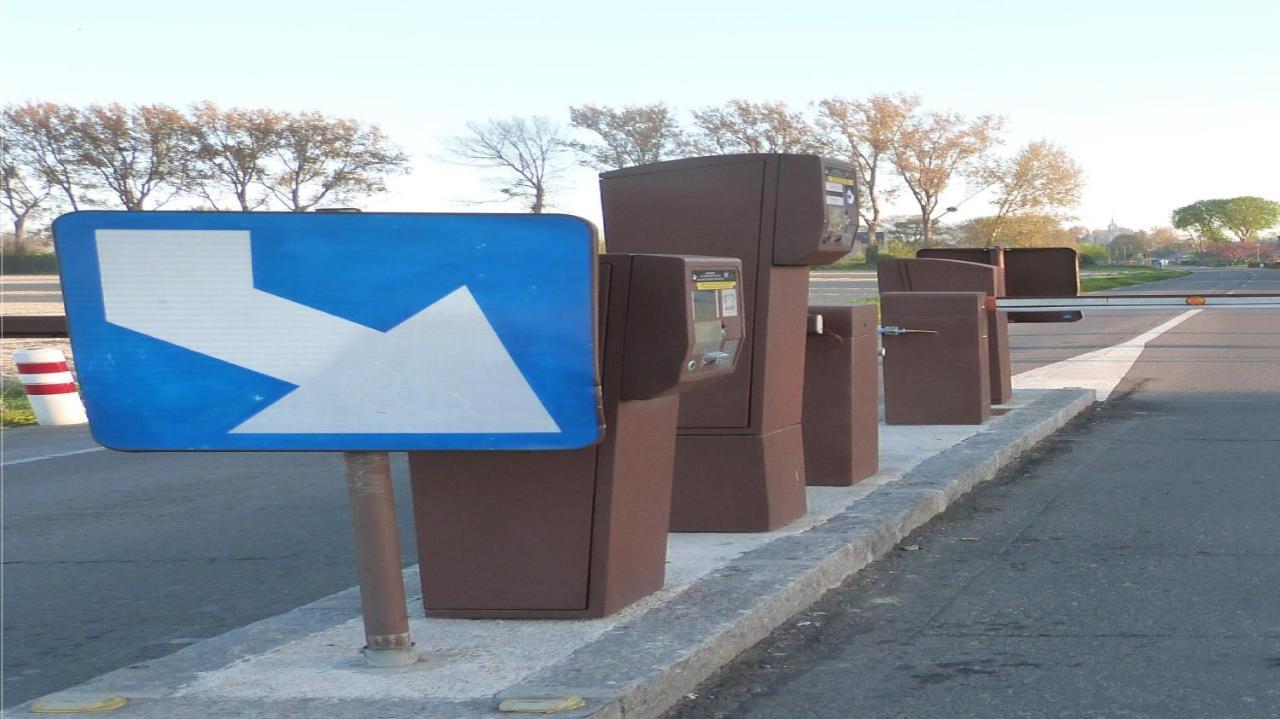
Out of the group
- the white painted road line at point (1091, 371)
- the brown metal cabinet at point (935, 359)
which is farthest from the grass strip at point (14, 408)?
the white painted road line at point (1091, 371)

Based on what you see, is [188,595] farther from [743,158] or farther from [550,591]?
[743,158]

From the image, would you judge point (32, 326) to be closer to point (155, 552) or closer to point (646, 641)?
point (155, 552)

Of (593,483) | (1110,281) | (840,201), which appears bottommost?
(1110,281)

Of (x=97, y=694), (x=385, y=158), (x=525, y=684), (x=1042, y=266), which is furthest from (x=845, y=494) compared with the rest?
(x=385, y=158)

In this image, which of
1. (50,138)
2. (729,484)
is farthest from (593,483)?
(50,138)

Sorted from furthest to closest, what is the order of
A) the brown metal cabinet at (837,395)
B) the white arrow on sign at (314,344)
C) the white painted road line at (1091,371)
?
1. the white painted road line at (1091,371)
2. the brown metal cabinet at (837,395)
3. the white arrow on sign at (314,344)

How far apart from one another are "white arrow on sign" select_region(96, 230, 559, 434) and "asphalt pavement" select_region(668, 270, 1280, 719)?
1050 millimetres

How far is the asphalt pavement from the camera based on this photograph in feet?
13.3

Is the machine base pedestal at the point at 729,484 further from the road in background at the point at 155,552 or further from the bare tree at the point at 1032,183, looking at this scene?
the bare tree at the point at 1032,183

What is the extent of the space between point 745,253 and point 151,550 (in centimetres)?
328

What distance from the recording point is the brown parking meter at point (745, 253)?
5891mm

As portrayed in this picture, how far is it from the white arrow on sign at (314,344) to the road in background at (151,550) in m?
1.37

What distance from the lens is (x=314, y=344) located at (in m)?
3.87

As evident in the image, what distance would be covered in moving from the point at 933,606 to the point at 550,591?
148 centimetres
